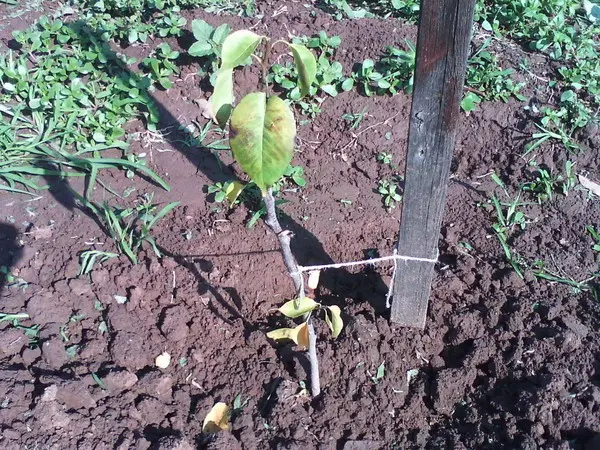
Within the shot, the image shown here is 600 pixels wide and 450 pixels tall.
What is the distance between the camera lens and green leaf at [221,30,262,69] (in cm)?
138

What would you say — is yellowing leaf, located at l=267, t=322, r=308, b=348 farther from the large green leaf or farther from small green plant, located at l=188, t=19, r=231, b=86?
small green plant, located at l=188, t=19, r=231, b=86

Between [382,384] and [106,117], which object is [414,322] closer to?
[382,384]

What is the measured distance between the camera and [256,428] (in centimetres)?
221

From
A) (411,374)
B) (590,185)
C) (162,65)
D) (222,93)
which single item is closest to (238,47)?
(222,93)

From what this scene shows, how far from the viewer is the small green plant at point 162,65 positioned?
3.20 m

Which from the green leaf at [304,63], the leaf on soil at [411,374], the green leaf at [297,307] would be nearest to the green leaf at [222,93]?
the green leaf at [304,63]

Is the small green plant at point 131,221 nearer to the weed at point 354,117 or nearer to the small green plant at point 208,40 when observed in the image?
the small green plant at point 208,40

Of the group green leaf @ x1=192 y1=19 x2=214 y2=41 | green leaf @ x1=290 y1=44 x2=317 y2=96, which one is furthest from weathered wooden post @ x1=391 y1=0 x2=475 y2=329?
green leaf @ x1=192 y1=19 x2=214 y2=41

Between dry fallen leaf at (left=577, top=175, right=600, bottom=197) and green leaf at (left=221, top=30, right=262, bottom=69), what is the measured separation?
7.01 feet

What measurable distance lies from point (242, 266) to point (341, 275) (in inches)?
16.4

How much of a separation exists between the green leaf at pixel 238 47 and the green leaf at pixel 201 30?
1872 mm

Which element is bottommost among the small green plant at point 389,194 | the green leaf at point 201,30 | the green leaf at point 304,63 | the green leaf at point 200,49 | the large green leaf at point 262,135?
the small green plant at point 389,194

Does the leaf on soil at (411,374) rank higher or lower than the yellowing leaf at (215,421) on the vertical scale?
higher

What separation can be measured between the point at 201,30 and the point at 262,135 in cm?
192
